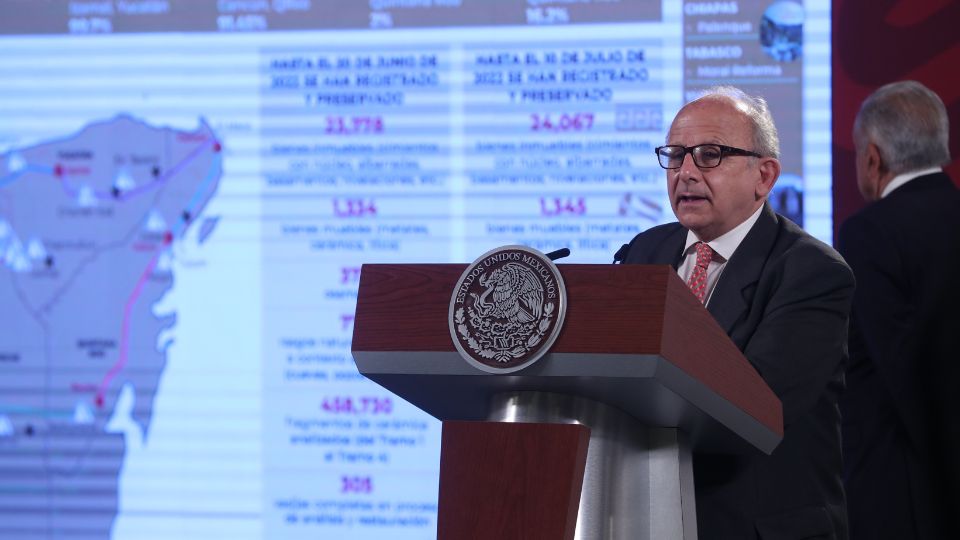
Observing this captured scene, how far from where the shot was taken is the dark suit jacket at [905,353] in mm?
3061

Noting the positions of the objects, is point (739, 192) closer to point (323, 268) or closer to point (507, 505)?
point (507, 505)

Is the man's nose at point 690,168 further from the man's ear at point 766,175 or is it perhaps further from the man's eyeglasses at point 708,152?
the man's ear at point 766,175

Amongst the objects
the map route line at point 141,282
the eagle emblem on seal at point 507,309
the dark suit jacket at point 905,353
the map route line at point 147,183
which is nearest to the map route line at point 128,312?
the map route line at point 141,282

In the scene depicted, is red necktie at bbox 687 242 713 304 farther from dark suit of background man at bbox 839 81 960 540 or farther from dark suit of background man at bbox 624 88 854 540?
dark suit of background man at bbox 839 81 960 540

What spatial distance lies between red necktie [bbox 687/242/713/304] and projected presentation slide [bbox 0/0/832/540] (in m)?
1.53

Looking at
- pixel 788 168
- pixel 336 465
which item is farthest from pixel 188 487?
pixel 788 168

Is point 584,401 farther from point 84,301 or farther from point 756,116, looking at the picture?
point 84,301

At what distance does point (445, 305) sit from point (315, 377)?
2366mm

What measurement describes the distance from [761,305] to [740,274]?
74 mm

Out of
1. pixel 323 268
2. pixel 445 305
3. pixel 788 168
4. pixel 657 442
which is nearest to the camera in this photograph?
pixel 445 305

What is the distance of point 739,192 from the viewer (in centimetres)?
193

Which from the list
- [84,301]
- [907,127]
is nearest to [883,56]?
[907,127]

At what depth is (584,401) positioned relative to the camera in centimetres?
142

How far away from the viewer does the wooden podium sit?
130cm
